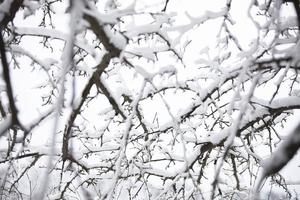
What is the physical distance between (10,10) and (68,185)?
228 centimetres

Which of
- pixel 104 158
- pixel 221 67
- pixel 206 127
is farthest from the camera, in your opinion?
pixel 104 158

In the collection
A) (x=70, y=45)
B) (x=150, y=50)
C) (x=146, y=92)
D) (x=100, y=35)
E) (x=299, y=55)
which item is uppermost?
(x=146, y=92)

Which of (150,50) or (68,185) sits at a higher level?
(68,185)

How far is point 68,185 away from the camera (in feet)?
12.5

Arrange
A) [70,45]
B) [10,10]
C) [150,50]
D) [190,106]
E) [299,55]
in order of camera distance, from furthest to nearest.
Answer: [190,106] < [10,10] < [150,50] < [299,55] < [70,45]

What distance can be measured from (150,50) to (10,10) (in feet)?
3.11

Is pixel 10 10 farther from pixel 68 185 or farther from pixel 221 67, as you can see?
pixel 68 185

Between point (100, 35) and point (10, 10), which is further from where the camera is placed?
point (10, 10)

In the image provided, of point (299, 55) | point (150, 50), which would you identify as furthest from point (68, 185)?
point (299, 55)

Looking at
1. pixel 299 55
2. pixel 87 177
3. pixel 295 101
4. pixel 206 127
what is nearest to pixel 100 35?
pixel 299 55

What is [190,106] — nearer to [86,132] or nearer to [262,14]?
[262,14]

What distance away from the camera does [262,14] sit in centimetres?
312

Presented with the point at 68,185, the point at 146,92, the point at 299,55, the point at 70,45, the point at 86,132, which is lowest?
the point at 70,45

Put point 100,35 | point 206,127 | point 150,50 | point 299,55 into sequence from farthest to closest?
point 206,127, point 150,50, point 100,35, point 299,55
